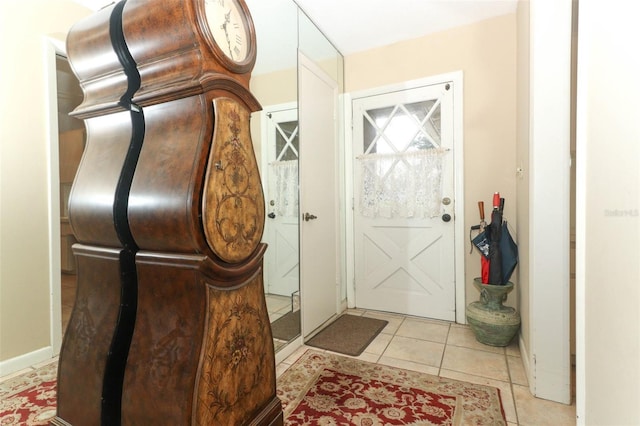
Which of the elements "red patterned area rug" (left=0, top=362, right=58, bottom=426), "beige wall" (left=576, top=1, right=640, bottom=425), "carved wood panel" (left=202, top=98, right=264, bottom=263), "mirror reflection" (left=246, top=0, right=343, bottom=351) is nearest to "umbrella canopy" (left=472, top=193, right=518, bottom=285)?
"mirror reflection" (left=246, top=0, right=343, bottom=351)

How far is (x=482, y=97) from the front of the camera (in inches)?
106

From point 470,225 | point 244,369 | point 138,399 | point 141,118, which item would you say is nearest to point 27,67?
point 141,118

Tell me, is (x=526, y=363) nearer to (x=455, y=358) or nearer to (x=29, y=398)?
(x=455, y=358)

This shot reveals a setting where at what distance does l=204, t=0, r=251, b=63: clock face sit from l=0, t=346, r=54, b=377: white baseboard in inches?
92.8

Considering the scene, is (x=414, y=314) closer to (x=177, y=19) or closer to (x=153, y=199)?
(x=153, y=199)

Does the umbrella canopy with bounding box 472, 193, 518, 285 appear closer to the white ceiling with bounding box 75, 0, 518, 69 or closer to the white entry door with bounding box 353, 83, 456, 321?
the white entry door with bounding box 353, 83, 456, 321

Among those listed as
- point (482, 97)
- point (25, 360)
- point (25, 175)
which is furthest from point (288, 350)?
point (482, 97)

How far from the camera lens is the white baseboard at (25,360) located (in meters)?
1.91

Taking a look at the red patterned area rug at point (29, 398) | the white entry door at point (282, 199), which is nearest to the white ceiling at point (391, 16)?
the white entry door at point (282, 199)

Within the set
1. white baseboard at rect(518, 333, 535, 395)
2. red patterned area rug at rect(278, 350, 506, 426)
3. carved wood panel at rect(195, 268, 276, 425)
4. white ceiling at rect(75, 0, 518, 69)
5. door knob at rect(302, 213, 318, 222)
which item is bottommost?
red patterned area rug at rect(278, 350, 506, 426)

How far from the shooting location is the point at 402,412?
157 cm

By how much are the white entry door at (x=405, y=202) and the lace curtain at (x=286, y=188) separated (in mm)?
996

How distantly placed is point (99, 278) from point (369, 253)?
244 cm

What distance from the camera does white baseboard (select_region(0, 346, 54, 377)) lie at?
1.91 meters
